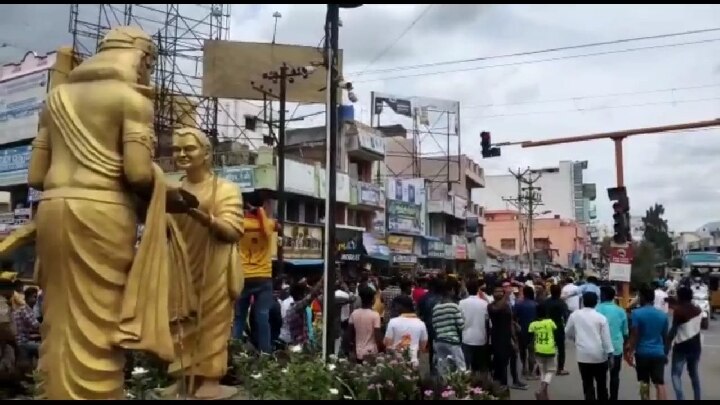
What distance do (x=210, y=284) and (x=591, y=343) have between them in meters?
4.47

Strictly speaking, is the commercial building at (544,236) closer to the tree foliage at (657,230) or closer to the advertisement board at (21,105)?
the tree foliage at (657,230)

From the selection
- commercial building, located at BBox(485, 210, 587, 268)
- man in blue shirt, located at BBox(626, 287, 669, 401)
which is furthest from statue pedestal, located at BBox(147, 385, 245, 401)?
commercial building, located at BBox(485, 210, 587, 268)

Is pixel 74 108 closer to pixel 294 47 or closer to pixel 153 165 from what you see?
pixel 153 165

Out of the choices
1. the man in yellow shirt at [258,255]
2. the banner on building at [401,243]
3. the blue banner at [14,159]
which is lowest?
the man in yellow shirt at [258,255]

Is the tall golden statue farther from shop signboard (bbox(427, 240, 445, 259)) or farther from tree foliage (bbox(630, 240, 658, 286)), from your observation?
shop signboard (bbox(427, 240, 445, 259))

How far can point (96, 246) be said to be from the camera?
4.47m

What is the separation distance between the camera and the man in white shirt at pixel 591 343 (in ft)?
27.5

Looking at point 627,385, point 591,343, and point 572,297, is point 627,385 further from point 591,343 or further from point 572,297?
point 591,343

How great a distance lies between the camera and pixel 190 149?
19.9 feet

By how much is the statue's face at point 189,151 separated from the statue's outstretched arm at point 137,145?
4.87 feet

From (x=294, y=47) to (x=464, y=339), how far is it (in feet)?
65.3

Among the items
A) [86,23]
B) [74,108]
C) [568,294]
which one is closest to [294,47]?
[86,23]

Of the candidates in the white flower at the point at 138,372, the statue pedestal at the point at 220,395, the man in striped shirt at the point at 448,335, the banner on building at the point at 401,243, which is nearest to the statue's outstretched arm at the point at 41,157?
the statue pedestal at the point at 220,395

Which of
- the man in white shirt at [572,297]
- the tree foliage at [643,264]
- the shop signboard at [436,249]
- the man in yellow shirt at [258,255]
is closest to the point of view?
the man in yellow shirt at [258,255]
